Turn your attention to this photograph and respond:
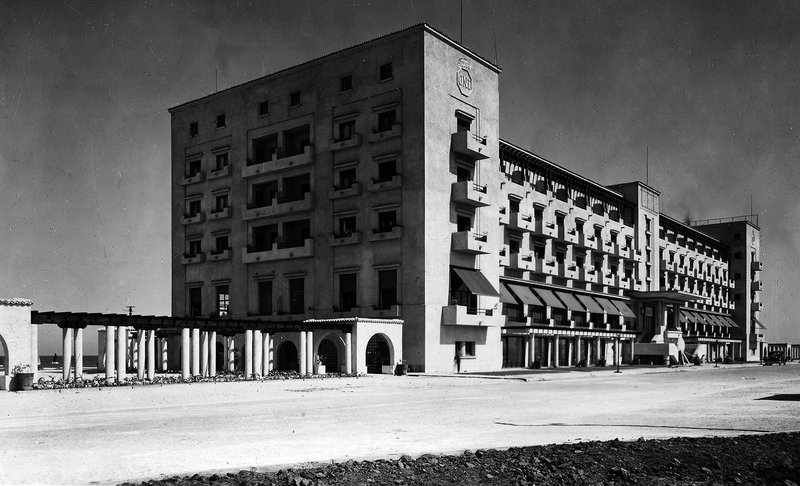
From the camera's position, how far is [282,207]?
60406mm

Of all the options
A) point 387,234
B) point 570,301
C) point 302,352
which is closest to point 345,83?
point 387,234

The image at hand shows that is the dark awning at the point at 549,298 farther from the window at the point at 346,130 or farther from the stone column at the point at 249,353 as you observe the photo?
the stone column at the point at 249,353

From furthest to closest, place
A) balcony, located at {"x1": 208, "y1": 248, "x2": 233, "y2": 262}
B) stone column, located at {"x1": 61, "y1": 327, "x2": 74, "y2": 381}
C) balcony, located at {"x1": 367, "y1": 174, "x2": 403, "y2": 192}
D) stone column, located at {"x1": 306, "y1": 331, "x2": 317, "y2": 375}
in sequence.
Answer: balcony, located at {"x1": 208, "y1": 248, "x2": 233, "y2": 262}, balcony, located at {"x1": 367, "y1": 174, "x2": 403, "y2": 192}, stone column, located at {"x1": 306, "y1": 331, "x2": 317, "y2": 375}, stone column, located at {"x1": 61, "y1": 327, "x2": 74, "y2": 381}

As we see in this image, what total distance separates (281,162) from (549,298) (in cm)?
2837

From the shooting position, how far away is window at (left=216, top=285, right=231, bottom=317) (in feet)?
214

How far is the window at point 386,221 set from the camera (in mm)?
53875

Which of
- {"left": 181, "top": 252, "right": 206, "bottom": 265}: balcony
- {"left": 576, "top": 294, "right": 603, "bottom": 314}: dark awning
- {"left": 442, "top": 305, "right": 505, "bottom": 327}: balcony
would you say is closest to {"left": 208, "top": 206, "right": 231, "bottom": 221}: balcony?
{"left": 181, "top": 252, "right": 206, "bottom": 265}: balcony

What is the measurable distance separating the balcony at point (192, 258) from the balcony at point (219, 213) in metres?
3.51

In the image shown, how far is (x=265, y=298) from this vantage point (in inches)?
2442

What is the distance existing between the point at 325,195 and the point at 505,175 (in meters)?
17.8

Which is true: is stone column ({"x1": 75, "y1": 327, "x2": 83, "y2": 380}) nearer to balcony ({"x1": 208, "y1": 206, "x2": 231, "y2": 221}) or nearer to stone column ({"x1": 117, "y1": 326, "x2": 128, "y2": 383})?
stone column ({"x1": 117, "y1": 326, "x2": 128, "y2": 383})

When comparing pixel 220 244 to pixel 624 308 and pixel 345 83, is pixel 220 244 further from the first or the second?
pixel 624 308

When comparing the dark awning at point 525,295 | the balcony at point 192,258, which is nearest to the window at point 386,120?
the dark awning at point 525,295

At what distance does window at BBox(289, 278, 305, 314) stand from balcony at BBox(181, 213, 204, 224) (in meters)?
12.9
